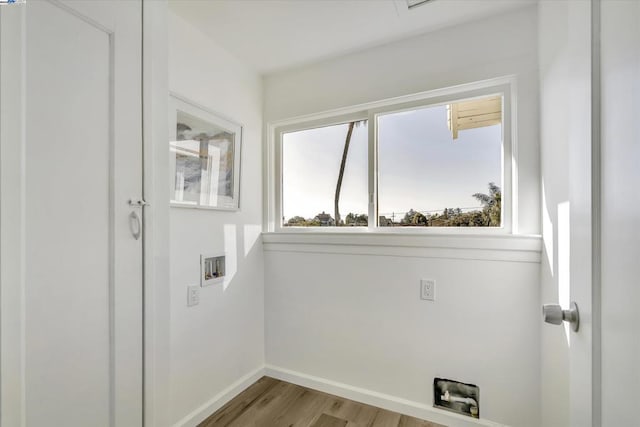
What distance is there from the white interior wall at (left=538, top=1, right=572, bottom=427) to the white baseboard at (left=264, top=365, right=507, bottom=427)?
0.42 m

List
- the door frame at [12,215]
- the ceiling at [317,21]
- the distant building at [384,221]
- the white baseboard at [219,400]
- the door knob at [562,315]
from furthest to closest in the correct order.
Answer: the distant building at [384,221]
the white baseboard at [219,400]
the ceiling at [317,21]
the door frame at [12,215]
the door knob at [562,315]

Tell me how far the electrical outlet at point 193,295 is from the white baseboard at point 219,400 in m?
0.64

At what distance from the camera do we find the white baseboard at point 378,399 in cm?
172

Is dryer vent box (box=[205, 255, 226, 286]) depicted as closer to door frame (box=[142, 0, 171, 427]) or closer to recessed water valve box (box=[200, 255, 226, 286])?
recessed water valve box (box=[200, 255, 226, 286])

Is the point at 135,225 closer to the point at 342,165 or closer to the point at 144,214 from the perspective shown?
the point at 144,214

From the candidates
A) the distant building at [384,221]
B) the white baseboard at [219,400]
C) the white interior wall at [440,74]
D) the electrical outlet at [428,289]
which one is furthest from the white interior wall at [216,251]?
the electrical outlet at [428,289]

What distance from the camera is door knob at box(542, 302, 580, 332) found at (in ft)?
2.02

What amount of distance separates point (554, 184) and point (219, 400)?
7.34 ft

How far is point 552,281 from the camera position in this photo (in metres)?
1.33

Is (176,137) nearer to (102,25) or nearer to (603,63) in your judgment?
(102,25)

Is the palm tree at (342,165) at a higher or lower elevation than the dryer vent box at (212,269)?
higher

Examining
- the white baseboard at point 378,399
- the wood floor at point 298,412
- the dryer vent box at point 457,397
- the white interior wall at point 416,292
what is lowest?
the wood floor at point 298,412

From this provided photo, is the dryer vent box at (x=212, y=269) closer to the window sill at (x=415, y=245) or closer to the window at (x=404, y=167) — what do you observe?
the window sill at (x=415, y=245)

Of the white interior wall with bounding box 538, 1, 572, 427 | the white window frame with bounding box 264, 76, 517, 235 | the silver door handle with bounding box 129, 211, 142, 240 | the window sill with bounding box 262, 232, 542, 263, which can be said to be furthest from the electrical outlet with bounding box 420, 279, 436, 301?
the silver door handle with bounding box 129, 211, 142, 240
